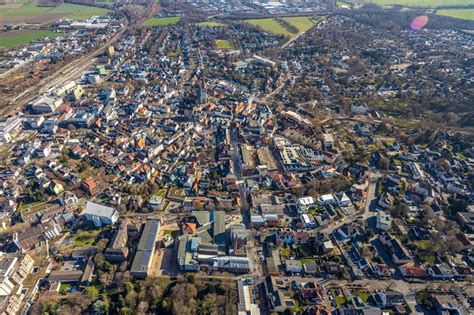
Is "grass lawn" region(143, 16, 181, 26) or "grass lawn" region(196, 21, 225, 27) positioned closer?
"grass lawn" region(196, 21, 225, 27)

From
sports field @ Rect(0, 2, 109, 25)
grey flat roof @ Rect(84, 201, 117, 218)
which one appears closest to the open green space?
sports field @ Rect(0, 2, 109, 25)

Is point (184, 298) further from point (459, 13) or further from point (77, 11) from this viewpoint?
point (459, 13)

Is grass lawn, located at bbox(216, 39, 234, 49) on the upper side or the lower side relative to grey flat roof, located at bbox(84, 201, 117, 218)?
upper

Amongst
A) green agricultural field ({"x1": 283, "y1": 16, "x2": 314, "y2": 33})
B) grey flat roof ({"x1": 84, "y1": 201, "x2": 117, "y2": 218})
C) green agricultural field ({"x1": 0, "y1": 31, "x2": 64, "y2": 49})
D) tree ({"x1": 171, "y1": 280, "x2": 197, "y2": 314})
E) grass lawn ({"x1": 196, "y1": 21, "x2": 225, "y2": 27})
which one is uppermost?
green agricultural field ({"x1": 283, "y1": 16, "x2": 314, "y2": 33})

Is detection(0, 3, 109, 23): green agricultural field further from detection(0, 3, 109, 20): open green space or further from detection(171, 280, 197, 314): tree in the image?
detection(171, 280, 197, 314): tree

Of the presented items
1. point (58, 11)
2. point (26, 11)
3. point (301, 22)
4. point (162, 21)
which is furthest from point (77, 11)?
point (301, 22)

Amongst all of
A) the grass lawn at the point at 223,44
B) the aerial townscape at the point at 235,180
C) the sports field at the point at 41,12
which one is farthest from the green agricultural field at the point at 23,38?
the grass lawn at the point at 223,44
